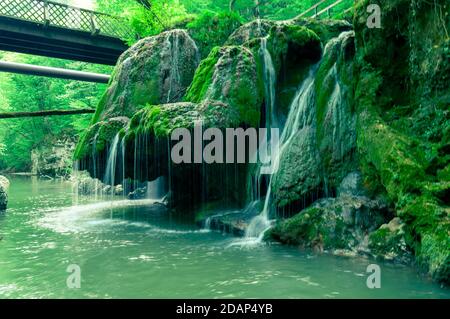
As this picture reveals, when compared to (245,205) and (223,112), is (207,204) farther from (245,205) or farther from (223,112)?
(223,112)

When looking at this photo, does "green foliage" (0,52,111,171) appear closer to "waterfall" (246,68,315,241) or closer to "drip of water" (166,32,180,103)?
"drip of water" (166,32,180,103)

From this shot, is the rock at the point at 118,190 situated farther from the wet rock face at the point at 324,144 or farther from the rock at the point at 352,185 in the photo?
the rock at the point at 352,185

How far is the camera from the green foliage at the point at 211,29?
15906mm

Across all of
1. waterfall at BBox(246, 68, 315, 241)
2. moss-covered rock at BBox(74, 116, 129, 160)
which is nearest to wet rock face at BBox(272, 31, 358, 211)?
waterfall at BBox(246, 68, 315, 241)

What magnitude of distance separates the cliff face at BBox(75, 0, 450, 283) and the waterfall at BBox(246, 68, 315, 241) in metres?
0.05

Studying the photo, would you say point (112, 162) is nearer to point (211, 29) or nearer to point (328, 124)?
point (328, 124)

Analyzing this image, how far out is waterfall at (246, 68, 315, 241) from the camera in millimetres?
9614

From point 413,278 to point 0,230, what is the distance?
9751 mm

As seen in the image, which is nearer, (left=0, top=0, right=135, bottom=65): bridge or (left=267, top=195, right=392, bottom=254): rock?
(left=267, top=195, right=392, bottom=254): rock

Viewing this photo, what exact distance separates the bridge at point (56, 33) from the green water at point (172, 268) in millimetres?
13339

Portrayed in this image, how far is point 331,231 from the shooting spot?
308 inches

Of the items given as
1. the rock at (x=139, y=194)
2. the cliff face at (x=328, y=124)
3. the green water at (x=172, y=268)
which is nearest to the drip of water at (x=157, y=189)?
the rock at (x=139, y=194)
